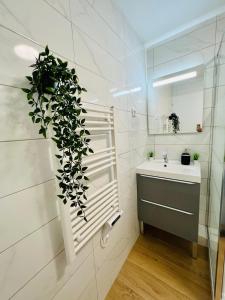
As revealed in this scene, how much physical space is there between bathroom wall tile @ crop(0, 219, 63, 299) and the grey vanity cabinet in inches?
42.1

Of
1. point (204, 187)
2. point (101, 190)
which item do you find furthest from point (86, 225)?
point (204, 187)

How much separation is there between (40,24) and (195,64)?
1.60 metres

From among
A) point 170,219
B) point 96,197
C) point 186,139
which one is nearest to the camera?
point 96,197

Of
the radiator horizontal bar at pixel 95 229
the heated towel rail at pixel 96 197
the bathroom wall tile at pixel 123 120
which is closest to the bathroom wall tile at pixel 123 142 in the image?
the bathroom wall tile at pixel 123 120

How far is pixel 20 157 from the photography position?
0.61 m

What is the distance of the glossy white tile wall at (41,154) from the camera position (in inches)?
22.3

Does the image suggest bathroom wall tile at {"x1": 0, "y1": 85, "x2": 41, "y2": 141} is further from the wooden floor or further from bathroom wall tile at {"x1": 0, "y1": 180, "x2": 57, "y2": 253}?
the wooden floor

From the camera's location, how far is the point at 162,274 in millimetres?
1343

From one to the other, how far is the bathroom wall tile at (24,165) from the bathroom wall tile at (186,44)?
1796mm

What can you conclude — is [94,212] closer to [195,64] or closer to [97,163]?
[97,163]

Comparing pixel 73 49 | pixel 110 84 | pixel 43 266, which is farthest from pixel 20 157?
pixel 110 84

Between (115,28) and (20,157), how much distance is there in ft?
4.39

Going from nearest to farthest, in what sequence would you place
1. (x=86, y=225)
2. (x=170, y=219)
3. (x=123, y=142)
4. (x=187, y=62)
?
(x=86, y=225)
(x=123, y=142)
(x=170, y=219)
(x=187, y=62)

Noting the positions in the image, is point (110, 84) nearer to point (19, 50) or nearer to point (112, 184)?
point (19, 50)
